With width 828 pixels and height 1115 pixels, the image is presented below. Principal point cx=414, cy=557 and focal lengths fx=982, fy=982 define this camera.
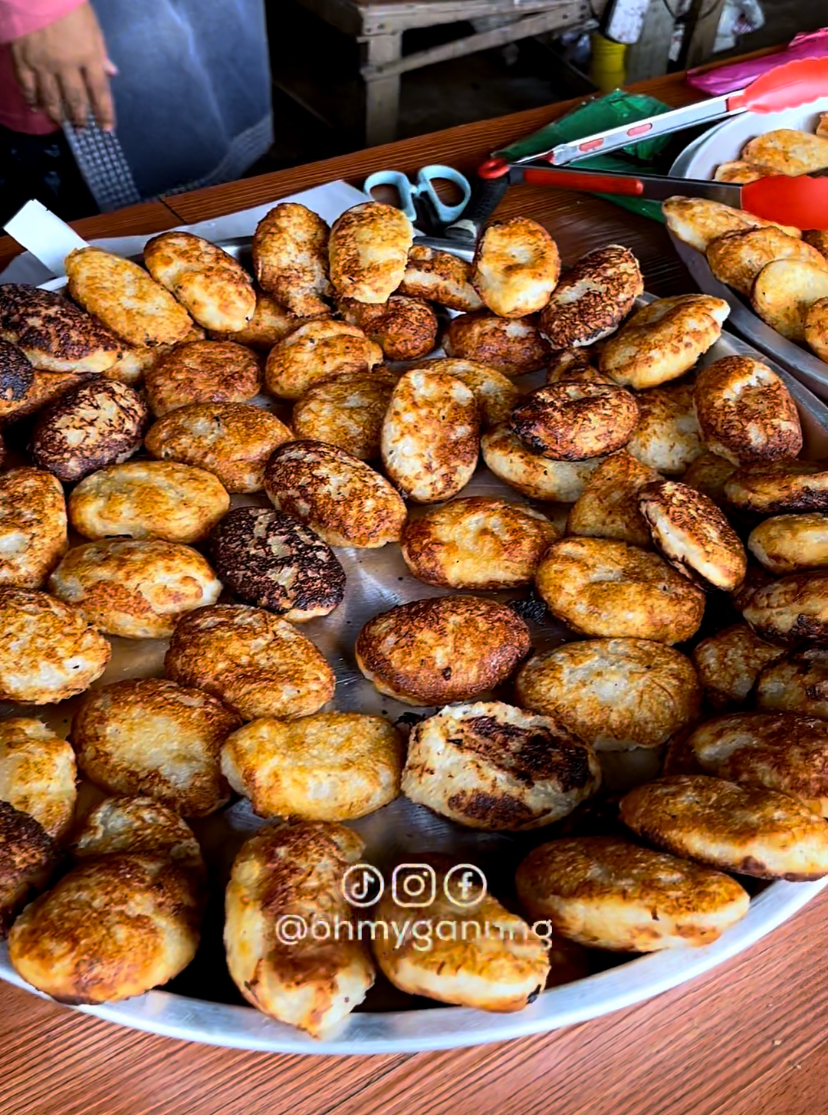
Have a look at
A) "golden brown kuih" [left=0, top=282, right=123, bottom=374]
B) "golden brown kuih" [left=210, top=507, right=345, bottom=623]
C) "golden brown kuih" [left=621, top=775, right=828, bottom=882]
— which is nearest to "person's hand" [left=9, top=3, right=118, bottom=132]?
"golden brown kuih" [left=0, top=282, right=123, bottom=374]

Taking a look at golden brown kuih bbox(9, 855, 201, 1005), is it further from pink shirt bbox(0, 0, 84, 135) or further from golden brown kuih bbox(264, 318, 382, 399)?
pink shirt bbox(0, 0, 84, 135)

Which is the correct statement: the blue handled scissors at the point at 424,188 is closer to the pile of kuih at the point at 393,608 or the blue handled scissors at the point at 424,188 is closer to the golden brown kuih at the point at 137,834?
the pile of kuih at the point at 393,608

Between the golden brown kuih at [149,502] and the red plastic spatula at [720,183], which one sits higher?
the red plastic spatula at [720,183]

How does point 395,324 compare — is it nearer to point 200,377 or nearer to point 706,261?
point 200,377

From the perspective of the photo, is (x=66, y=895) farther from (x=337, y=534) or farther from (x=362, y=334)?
(x=362, y=334)

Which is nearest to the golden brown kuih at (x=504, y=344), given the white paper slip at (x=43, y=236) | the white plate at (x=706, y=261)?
the white plate at (x=706, y=261)

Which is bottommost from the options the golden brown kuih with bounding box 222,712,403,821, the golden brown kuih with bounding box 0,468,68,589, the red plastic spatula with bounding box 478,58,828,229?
the golden brown kuih with bounding box 222,712,403,821
